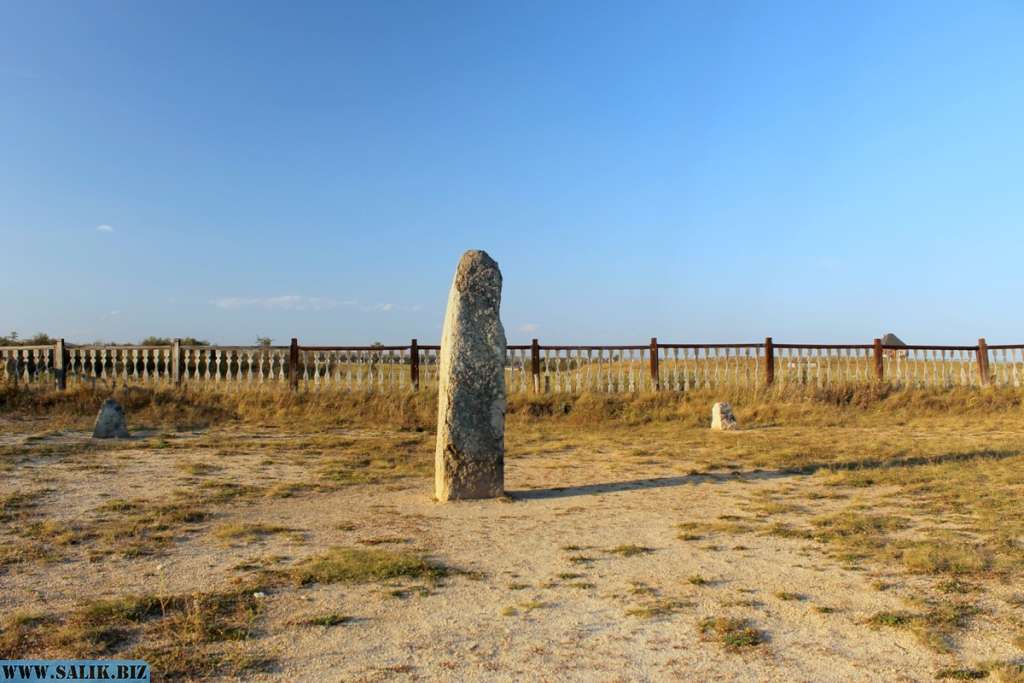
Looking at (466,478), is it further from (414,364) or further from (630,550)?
(414,364)

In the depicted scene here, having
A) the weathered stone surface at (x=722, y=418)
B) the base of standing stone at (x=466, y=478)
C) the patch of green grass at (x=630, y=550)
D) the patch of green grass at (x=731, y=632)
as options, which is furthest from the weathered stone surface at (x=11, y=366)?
the patch of green grass at (x=731, y=632)

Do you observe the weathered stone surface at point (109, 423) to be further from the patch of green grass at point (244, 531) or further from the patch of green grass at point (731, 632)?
the patch of green grass at point (731, 632)

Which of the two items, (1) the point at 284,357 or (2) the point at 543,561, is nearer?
(2) the point at 543,561

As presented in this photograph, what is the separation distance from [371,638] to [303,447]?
300 inches

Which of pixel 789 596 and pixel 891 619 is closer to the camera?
pixel 891 619

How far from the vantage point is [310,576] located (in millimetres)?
4602

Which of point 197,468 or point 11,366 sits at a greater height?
point 11,366

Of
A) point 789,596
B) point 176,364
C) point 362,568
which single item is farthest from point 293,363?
point 789,596

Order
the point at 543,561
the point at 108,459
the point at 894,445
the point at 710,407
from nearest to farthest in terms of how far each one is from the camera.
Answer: the point at 543,561
the point at 108,459
the point at 894,445
the point at 710,407

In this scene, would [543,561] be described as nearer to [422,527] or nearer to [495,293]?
[422,527]

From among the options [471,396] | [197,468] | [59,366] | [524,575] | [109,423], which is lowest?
A: [524,575]

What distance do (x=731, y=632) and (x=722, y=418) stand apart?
9.85 meters

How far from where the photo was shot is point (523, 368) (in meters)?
16.4

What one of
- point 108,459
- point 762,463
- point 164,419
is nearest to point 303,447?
point 108,459
